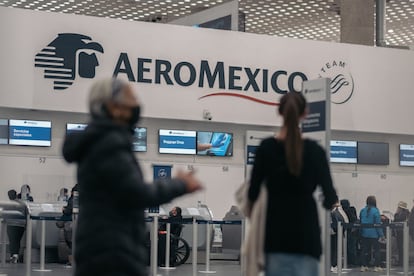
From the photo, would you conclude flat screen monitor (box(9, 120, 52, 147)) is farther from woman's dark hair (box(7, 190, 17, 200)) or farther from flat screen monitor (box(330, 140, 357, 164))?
flat screen monitor (box(330, 140, 357, 164))

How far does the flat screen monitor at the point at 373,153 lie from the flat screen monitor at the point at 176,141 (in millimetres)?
4397

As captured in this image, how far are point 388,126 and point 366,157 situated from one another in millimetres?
928

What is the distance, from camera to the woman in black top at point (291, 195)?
13.2 feet

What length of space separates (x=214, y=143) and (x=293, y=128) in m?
15.9

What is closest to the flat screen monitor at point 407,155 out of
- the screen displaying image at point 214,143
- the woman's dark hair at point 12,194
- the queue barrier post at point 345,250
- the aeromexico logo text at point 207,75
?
the aeromexico logo text at point 207,75

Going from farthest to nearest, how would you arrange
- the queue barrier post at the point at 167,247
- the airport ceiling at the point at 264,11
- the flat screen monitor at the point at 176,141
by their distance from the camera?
the airport ceiling at the point at 264,11 → the flat screen monitor at the point at 176,141 → the queue barrier post at the point at 167,247

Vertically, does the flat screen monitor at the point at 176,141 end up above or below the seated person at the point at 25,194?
above

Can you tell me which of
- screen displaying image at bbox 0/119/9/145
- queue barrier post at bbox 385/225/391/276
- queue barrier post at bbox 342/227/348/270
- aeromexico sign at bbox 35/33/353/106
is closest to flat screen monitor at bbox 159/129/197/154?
aeromexico sign at bbox 35/33/353/106

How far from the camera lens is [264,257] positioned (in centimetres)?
411

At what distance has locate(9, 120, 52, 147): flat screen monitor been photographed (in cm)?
1827

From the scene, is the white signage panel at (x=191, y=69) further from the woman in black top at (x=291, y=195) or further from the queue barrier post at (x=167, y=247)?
the woman in black top at (x=291, y=195)

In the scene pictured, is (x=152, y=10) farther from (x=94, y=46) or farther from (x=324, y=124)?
(x=324, y=124)

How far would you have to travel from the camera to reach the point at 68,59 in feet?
60.2

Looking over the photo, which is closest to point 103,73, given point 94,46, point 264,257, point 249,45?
point 94,46
